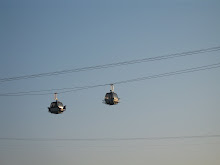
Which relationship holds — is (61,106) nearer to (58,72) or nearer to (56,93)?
(56,93)

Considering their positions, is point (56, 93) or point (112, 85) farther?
point (56, 93)

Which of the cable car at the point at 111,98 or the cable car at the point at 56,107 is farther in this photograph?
the cable car at the point at 56,107

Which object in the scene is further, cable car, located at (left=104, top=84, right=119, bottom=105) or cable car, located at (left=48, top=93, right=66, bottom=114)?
cable car, located at (left=48, top=93, right=66, bottom=114)

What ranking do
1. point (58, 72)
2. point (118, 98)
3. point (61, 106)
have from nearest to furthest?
point (58, 72) → point (118, 98) → point (61, 106)

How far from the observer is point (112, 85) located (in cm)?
3522

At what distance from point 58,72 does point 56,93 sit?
4.46m

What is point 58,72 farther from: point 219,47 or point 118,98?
point 219,47

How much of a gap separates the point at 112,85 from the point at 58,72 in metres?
4.61

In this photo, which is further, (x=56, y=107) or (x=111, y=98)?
(x=56, y=107)

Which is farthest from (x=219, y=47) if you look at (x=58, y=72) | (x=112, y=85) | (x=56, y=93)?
(x=56, y=93)

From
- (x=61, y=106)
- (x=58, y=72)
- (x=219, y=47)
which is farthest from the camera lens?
(x=61, y=106)

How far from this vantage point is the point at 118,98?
35.8 meters

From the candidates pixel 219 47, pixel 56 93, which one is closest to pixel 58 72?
pixel 56 93

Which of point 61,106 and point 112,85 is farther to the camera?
point 61,106
